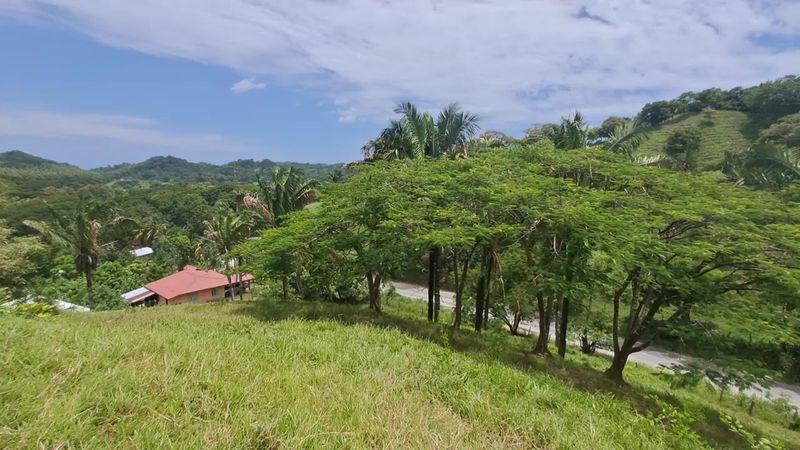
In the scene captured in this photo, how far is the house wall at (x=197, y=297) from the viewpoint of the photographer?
28234mm

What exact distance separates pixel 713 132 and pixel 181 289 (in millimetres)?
66300

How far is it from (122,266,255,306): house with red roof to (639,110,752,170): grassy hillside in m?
42.4

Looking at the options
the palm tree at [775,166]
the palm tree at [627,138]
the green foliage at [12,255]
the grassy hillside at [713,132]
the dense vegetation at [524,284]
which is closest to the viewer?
the dense vegetation at [524,284]

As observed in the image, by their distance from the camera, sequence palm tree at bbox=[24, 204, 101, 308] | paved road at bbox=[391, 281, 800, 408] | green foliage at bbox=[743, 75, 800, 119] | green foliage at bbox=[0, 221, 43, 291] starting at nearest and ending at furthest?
paved road at bbox=[391, 281, 800, 408], green foliage at bbox=[0, 221, 43, 291], palm tree at bbox=[24, 204, 101, 308], green foliage at bbox=[743, 75, 800, 119]

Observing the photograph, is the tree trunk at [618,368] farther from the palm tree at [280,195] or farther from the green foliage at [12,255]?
the green foliage at [12,255]

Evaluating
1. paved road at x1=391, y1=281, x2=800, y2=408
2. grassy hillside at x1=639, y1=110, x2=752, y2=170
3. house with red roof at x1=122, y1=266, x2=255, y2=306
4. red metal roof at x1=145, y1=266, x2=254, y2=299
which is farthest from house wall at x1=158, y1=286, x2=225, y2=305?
grassy hillside at x1=639, y1=110, x2=752, y2=170

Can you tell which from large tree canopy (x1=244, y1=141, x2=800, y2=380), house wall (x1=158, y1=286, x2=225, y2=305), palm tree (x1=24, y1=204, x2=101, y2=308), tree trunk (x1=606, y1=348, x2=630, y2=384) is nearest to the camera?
large tree canopy (x1=244, y1=141, x2=800, y2=380)

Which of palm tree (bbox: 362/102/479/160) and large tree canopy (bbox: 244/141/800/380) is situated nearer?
large tree canopy (bbox: 244/141/800/380)

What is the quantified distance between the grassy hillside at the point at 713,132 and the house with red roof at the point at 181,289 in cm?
4243

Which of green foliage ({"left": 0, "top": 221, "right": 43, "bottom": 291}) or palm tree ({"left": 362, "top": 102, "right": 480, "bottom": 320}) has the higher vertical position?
palm tree ({"left": 362, "top": 102, "right": 480, "bottom": 320})

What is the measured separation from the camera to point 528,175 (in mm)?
10484

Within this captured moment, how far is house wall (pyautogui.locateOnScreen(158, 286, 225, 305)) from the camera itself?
92.6 feet

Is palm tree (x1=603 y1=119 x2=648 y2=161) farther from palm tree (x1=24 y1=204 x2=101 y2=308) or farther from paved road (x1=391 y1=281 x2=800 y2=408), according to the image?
palm tree (x1=24 y1=204 x2=101 y2=308)

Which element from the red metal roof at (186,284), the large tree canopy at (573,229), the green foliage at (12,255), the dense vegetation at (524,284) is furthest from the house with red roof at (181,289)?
the large tree canopy at (573,229)
